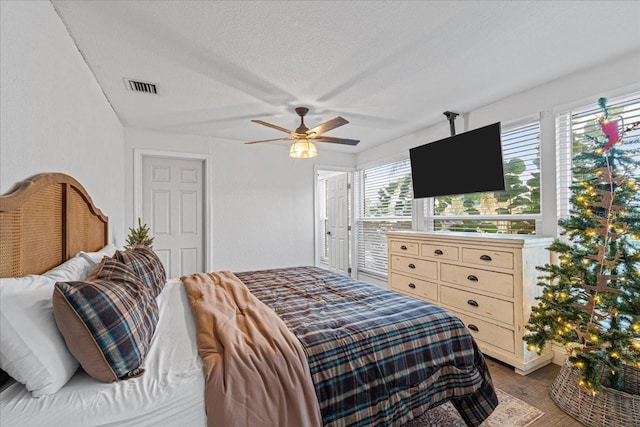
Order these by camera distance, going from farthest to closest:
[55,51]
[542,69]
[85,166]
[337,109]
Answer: [337,109] → [542,69] → [85,166] → [55,51]

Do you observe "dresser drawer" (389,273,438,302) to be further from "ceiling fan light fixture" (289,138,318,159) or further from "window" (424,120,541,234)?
"ceiling fan light fixture" (289,138,318,159)

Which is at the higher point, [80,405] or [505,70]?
[505,70]

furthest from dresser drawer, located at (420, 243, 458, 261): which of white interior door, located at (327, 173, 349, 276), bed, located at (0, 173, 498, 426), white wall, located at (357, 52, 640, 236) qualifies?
white interior door, located at (327, 173, 349, 276)

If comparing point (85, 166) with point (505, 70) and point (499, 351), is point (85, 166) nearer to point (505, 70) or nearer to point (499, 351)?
point (505, 70)

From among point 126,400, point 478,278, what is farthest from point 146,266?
point 478,278

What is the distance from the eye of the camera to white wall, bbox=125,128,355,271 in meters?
4.00

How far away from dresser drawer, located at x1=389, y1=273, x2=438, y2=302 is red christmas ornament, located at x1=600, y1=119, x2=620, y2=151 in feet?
5.95

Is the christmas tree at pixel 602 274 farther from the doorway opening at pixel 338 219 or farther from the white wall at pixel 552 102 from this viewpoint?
the doorway opening at pixel 338 219

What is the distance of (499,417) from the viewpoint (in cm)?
183

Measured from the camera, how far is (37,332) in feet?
3.11

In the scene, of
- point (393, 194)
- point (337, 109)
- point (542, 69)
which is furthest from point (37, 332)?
point (393, 194)

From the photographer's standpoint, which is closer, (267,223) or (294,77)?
(294,77)

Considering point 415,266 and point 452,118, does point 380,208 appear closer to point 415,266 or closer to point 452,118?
point 415,266

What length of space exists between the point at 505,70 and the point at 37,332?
10.5 feet
